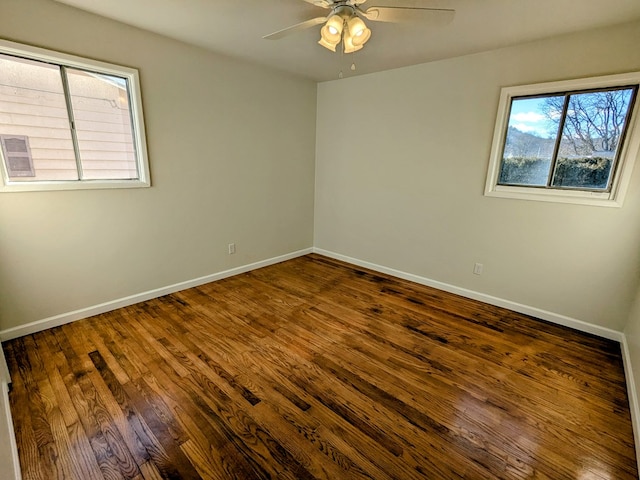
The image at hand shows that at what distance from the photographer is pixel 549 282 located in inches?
113

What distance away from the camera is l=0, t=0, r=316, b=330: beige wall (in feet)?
7.66

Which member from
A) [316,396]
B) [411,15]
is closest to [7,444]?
[316,396]

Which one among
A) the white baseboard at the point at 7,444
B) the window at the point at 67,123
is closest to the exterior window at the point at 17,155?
the window at the point at 67,123

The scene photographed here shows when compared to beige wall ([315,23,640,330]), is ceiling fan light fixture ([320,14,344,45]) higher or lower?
higher

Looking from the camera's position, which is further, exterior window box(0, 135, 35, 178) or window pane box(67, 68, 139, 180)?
window pane box(67, 68, 139, 180)

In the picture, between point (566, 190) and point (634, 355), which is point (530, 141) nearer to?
point (566, 190)

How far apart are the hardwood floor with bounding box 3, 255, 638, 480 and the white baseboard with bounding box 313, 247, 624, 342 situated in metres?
0.10

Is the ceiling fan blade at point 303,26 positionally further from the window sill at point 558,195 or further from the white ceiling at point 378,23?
the window sill at point 558,195

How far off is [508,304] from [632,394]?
1.25m

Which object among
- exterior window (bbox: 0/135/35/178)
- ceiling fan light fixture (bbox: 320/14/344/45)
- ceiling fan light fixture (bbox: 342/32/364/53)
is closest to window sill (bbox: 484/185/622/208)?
ceiling fan light fixture (bbox: 342/32/364/53)

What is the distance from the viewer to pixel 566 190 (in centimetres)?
267

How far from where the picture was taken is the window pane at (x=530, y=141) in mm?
2709

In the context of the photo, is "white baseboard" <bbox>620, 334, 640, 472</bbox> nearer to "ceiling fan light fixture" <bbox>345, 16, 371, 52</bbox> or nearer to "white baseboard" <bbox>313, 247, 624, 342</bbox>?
"white baseboard" <bbox>313, 247, 624, 342</bbox>

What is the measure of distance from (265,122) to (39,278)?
8.99 ft
